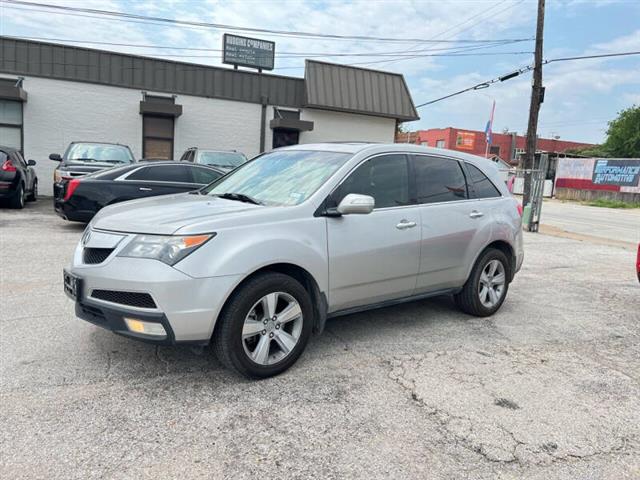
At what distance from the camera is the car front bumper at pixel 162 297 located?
10.4 feet

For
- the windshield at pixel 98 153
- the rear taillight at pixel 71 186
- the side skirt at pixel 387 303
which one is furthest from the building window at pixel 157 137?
the side skirt at pixel 387 303

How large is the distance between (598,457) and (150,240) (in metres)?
2.96

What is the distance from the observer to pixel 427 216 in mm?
4594

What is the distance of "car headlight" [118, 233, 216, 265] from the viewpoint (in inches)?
127

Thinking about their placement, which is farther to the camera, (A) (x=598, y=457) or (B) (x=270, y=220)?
(B) (x=270, y=220)

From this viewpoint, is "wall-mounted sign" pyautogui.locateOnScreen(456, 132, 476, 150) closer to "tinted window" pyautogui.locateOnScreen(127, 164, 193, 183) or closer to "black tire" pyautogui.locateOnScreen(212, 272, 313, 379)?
"tinted window" pyautogui.locateOnScreen(127, 164, 193, 183)

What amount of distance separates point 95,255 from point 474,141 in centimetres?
6155

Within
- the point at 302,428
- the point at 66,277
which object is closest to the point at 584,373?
the point at 302,428

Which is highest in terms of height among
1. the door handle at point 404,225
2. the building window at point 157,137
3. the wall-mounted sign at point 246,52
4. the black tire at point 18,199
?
the wall-mounted sign at point 246,52

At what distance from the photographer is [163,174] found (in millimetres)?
10039

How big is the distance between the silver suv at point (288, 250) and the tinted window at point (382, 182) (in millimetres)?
12

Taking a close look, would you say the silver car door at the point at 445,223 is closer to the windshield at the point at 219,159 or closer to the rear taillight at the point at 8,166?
the windshield at the point at 219,159

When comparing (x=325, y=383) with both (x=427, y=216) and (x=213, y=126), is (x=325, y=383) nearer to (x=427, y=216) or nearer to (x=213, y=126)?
(x=427, y=216)

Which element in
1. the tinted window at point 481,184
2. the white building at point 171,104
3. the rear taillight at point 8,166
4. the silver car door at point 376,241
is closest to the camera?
the silver car door at point 376,241
